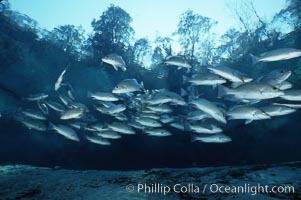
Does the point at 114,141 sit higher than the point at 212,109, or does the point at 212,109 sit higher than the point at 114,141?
the point at 212,109

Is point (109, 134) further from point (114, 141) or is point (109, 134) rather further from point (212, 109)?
point (114, 141)

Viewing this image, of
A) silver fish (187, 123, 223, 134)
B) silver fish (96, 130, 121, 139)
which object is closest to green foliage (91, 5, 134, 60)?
silver fish (96, 130, 121, 139)

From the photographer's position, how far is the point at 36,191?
509cm

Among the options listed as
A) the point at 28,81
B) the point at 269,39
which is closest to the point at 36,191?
the point at 28,81

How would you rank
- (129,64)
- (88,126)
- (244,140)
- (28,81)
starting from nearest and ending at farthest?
(88,126) < (244,140) < (28,81) < (129,64)

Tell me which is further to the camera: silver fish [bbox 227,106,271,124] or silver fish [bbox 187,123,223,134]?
silver fish [bbox 187,123,223,134]

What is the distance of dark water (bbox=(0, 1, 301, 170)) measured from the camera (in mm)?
15094

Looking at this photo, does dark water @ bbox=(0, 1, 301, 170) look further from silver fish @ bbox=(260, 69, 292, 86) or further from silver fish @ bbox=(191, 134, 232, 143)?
silver fish @ bbox=(260, 69, 292, 86)

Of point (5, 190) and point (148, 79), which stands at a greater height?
point (148, 79)

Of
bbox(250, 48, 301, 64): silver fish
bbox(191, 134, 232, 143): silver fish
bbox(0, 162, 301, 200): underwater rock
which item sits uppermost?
bbox(250, 48, 301, 64): silver fish

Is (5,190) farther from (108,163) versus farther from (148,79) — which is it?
(148,79)

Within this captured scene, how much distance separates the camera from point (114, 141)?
630 inches

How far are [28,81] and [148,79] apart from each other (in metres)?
9.75

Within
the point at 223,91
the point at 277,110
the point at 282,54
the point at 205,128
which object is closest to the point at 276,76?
the point at 282,54
